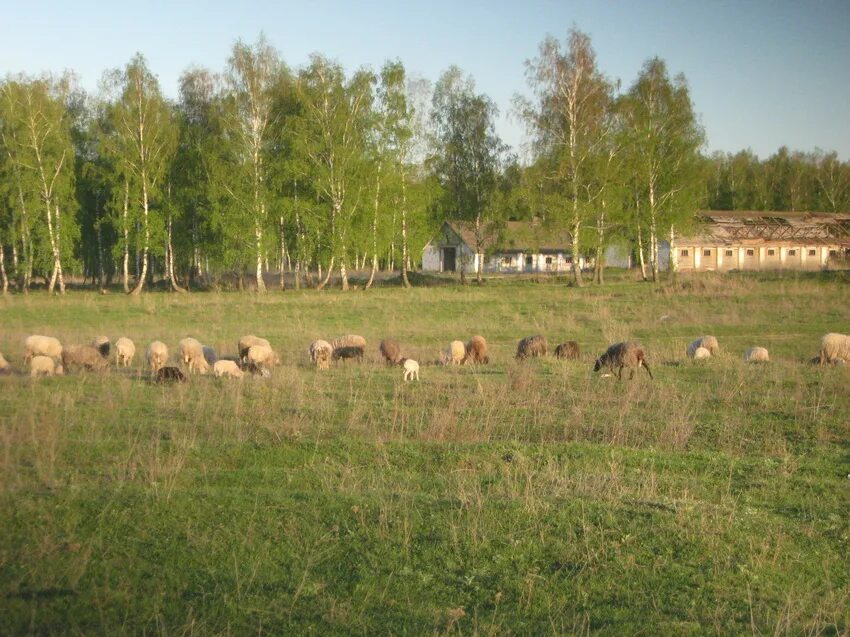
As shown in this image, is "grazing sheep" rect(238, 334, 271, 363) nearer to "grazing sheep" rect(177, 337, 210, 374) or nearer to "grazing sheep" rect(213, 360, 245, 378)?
"grazing sheep" rect(177, 337, 210, 374)

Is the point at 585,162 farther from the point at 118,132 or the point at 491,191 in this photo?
the point at 118,132

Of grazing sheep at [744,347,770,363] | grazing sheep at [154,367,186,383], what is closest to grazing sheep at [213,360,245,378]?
grazing sheep at [154,367,186,383]

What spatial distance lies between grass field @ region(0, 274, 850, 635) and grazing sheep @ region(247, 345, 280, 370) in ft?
8.30

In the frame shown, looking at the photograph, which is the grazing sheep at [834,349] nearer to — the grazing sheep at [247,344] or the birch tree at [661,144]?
the grazing sheep at [247,344]

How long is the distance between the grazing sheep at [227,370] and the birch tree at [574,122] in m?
30.5

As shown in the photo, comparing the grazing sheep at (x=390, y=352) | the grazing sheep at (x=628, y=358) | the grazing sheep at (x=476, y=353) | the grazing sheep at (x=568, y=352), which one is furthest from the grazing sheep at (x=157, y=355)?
the grazing sheep at (x=628, y=358)

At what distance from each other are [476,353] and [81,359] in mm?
9950

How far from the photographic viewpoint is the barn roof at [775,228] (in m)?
74.5

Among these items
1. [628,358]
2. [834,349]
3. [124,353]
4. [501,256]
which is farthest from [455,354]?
[501,256]

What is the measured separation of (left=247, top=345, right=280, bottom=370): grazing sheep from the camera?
19.8m

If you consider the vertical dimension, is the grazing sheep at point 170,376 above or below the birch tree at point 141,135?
below

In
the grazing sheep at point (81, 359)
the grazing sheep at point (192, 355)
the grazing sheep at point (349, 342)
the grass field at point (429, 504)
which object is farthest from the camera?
the grazing sheep at point (349, 342)

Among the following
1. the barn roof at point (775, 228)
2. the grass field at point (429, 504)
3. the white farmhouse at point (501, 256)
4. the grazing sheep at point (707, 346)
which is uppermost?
the barn roof at point (775, 228)

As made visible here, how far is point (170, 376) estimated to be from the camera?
1662cm
